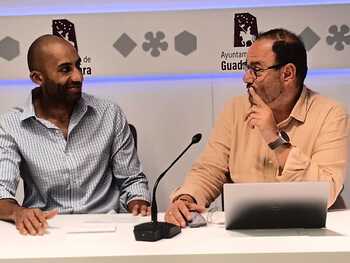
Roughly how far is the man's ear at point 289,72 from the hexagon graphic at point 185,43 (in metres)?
1.01

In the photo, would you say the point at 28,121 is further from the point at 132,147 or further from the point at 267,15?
the point at 267,15

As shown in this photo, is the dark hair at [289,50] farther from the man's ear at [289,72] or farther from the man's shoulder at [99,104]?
the man's shoulder at [99,104]

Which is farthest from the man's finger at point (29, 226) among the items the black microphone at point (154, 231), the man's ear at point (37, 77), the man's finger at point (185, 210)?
the man's ear at point (37, 77)

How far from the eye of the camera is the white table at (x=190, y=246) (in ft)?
4.14

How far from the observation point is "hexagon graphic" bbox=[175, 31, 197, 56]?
10.8 ft

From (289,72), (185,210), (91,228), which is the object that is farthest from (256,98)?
(91,228)

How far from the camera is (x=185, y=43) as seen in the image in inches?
130

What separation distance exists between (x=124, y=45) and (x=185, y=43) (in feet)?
1.18

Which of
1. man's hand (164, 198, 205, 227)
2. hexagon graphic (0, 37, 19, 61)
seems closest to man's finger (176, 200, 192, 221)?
man's hand (164, 198, 205, 227)

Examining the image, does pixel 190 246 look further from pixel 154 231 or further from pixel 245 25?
pixel 245 25

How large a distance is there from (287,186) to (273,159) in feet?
2.76

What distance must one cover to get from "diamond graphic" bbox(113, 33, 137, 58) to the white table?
1.78m

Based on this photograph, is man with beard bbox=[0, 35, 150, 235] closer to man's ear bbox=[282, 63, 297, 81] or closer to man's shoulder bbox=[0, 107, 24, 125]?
man's shoulder bbox=[0, 107, 24, 125]

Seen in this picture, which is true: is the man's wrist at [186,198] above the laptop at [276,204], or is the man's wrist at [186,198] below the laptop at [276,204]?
below
